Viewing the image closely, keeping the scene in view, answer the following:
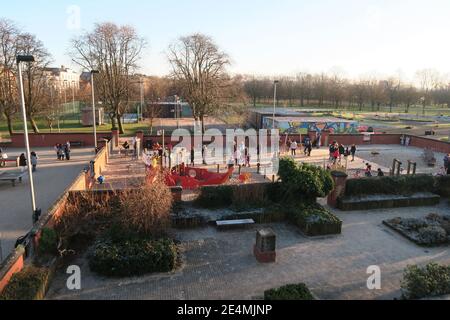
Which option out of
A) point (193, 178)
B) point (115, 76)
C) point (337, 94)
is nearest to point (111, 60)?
point (115, 76)

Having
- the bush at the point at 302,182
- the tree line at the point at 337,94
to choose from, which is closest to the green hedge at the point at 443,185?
the bush at the point at 302,182

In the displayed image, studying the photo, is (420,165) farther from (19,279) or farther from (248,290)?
(19,279)

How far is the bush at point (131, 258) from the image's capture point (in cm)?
949

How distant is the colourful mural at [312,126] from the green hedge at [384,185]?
19206 millimetres

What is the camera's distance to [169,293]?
28.7 ft

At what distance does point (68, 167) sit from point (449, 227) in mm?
19711

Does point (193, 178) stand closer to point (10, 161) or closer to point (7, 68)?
point (10, 161)

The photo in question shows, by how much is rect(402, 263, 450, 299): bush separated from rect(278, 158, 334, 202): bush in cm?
554

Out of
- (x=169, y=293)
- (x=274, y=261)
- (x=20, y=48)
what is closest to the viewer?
(x=169, y=293)

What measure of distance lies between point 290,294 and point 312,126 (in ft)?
100

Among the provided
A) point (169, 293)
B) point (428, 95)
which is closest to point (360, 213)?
point (169, 293)

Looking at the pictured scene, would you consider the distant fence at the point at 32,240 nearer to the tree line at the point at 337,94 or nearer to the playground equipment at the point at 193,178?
the playground equipment at the point at 193,178

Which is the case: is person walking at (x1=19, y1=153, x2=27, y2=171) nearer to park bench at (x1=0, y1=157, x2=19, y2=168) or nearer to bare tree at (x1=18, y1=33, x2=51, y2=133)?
park bench at (x1=0, y1=157, x2=19, y2=168)

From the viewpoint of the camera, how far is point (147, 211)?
11.0 metres
